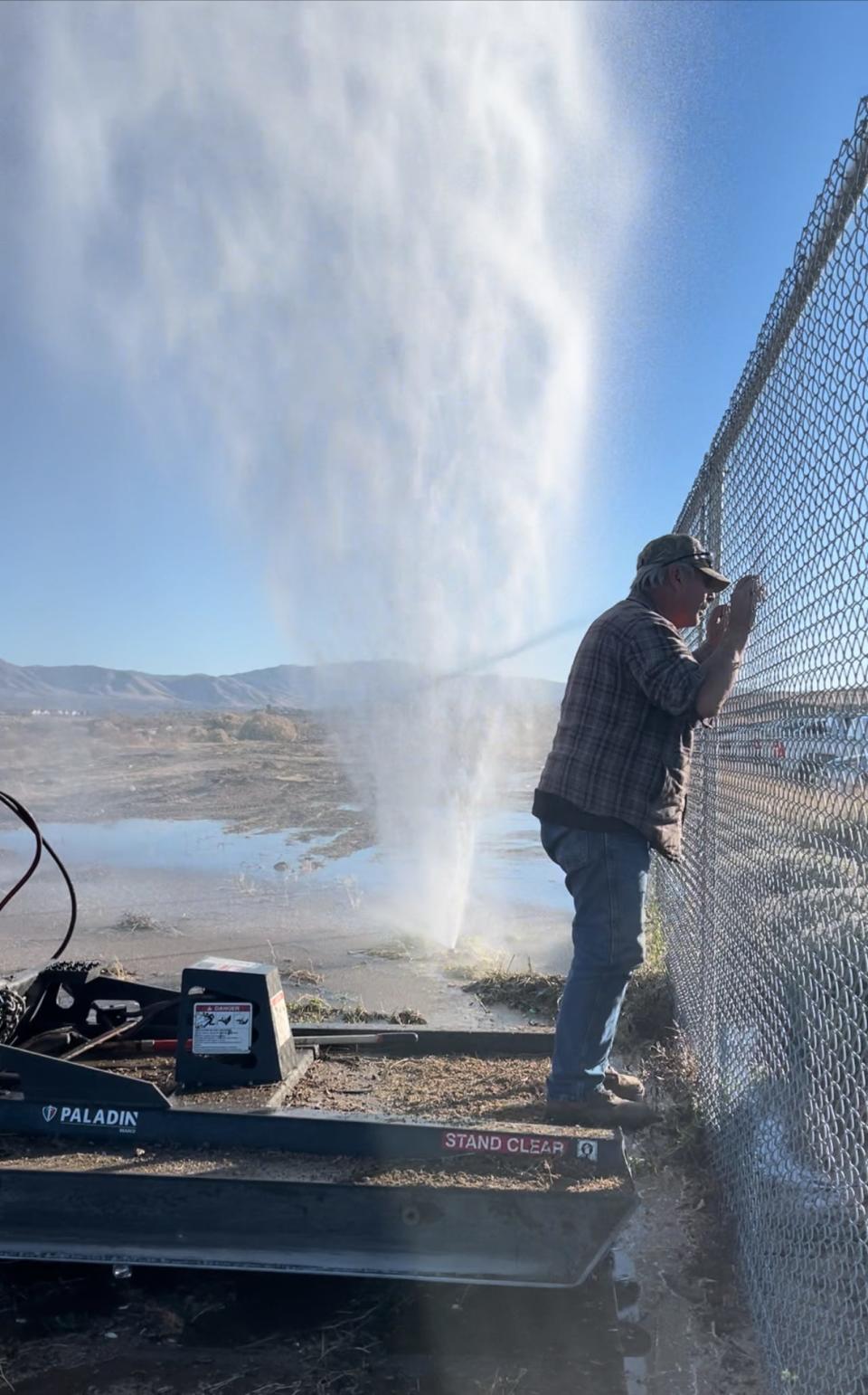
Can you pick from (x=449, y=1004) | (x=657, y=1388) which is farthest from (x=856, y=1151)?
(x=449, y=1004)

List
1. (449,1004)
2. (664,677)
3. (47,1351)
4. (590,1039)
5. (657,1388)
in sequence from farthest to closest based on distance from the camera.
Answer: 1. (449,1004)
2. (590,1039)
3. (664,677)
4. (47,1351)
5. (657,1388)

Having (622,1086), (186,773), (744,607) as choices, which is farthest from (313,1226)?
(186,773)

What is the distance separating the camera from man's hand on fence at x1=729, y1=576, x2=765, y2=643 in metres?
3.20

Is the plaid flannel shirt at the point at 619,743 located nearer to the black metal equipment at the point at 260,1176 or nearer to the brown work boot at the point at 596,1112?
the brown work boot at the point at 596,1112

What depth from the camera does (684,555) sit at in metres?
3.66

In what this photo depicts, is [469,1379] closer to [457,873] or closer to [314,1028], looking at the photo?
[314,1028]

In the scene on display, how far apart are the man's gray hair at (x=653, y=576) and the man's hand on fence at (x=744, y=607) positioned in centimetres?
40

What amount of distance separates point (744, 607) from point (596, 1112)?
175 centimetres

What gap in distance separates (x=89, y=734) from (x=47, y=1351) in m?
27.5

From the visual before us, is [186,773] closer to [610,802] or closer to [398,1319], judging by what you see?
[610,802]

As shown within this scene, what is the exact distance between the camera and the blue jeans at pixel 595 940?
3641mm

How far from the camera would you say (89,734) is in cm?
2930

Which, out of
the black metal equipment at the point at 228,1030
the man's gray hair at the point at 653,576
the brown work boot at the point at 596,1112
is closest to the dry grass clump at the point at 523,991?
the brown work boot at the point at 596,1112

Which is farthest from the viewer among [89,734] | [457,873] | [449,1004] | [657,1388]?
[89,734]
